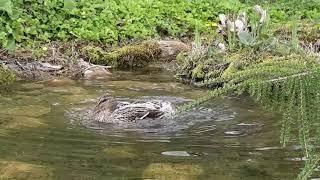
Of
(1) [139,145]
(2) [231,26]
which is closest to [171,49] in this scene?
(2) [231,26]

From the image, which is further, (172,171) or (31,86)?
(31,86)

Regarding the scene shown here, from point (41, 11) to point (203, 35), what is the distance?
9.40 ft

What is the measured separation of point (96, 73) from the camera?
830 centimetres

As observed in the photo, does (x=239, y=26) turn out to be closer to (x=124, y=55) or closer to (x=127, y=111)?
(x=124, y=55)

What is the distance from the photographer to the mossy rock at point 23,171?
393 centimetres

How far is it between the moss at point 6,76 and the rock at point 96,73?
3.43ft

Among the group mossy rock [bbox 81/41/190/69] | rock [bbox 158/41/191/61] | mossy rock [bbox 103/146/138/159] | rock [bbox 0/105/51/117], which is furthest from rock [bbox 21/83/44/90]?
mossy rock [bbox 103/146/138/159]

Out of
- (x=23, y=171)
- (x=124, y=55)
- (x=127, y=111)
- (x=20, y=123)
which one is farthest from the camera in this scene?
(x=124, y=55)

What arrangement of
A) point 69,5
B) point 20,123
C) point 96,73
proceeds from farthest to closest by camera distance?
point 69,5
point 96,73
point 20,123

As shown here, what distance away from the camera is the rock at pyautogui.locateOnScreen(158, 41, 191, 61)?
31.1 feet

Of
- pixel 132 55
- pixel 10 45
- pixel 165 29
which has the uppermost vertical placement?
pixel 165 29

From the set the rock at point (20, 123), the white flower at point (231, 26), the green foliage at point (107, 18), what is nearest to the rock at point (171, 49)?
the green foliage at point (107, 18)

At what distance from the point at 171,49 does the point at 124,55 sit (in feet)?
3.03

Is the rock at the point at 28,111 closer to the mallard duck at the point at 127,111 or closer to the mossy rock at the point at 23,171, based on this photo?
the mallard duck at the point at 127,111
